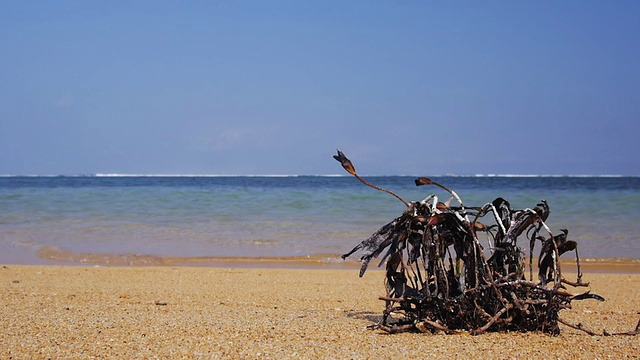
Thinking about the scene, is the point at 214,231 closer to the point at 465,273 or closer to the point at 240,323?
Result: the point at 240,323

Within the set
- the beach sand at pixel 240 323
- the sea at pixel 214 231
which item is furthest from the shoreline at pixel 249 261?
the beach sand at pixel 240 323

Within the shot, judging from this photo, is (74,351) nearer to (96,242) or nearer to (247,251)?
(247,251)

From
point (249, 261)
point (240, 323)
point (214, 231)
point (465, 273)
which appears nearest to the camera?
point (465, 273)

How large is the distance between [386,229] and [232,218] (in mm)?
12924

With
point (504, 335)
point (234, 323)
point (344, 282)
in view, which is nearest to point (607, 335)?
point (504, 335)

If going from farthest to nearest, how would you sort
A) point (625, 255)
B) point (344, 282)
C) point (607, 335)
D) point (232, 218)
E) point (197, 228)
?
point (232, 218)
point (197, 228)
point (625, 255)
point (344, 282)
point (607, 335)

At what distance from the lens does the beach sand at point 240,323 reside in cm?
358

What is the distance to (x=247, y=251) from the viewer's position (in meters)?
11.0

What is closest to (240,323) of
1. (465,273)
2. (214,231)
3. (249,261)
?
(465,273)

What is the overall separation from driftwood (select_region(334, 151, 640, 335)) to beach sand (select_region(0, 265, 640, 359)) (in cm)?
12

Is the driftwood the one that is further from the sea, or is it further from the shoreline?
the sea

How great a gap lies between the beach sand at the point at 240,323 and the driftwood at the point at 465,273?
0.12 m

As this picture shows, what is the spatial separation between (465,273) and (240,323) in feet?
5.48

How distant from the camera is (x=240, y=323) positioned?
4387 mm
